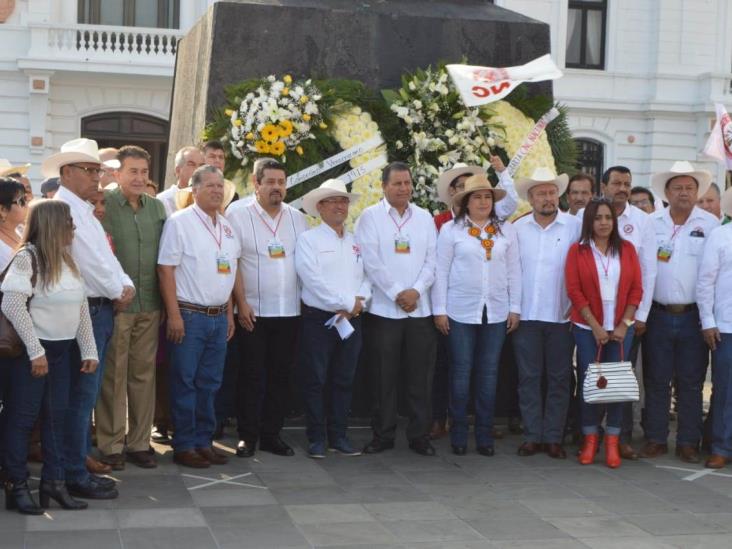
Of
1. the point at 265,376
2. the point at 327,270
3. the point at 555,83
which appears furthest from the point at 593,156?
the point at 265,376

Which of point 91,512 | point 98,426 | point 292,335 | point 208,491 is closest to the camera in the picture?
point 91,512

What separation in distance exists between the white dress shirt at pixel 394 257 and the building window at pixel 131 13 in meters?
17.4

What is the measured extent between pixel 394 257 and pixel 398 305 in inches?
12.5

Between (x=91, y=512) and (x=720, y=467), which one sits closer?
(x=91, y=512)

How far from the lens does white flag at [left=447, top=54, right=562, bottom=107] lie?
8.82 meters

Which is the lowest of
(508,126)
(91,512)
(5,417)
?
(91,512)

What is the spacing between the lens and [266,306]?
7.86 meters

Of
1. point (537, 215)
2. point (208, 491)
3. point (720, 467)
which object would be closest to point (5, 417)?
point (208, 491)

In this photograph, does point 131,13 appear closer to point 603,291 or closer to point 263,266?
point 263,266

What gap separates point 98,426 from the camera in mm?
7414

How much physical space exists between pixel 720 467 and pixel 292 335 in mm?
2938

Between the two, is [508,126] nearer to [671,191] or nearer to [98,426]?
[671,191]

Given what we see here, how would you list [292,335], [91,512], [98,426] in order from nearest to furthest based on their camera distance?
[91,512], [98,426], [292,335]

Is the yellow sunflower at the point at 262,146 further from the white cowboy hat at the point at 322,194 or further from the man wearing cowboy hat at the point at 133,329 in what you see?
the man wearing cowboy hat at the point at 133,329
